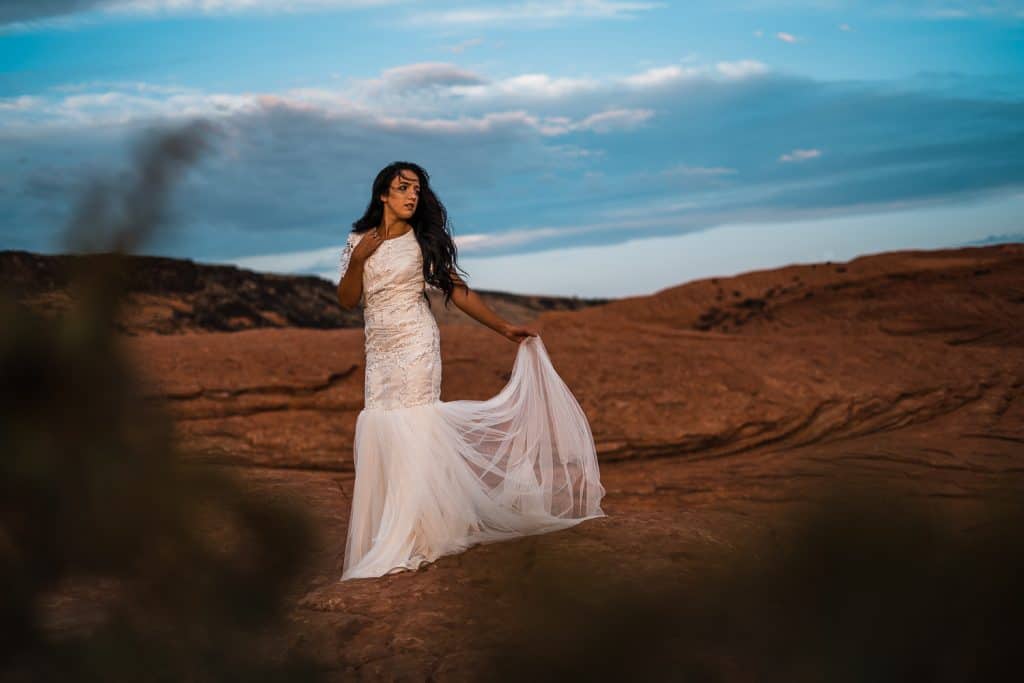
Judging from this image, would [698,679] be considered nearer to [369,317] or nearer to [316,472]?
[369,317]

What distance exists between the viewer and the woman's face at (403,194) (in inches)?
198

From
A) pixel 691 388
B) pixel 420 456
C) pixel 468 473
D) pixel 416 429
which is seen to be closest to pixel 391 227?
pixel 416 429

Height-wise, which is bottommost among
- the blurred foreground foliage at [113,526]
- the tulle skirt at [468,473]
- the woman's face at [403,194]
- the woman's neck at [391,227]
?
the tulle skirt at [468,473]

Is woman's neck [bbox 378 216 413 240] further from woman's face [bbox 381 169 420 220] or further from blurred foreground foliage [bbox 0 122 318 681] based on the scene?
blurred foreground foliage [bbox 0 122 318 681]

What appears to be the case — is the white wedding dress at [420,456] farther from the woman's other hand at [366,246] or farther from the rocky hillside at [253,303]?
the rocky hillside at [253,303]

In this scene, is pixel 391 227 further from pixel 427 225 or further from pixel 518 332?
pixel 518 332

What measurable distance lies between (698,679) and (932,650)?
15cm

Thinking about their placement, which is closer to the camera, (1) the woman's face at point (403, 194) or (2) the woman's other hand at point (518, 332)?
(1) the woman's face at point (403, 194)

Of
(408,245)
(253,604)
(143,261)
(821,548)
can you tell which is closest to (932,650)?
(821,548)

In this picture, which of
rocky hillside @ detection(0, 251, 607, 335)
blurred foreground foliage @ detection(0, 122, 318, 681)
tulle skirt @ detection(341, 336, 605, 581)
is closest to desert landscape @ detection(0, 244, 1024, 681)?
rocky hillside @ detection(0, 251, 607, 335)

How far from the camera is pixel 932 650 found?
1.98ft

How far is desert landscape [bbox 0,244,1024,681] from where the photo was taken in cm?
498

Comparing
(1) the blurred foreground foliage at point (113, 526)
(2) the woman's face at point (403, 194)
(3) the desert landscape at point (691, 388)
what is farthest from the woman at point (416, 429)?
(1) the blurred foreground foliage at point (113, 526)

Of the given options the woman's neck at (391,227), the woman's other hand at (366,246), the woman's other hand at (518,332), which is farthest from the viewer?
the woman's other hand at (518,332)
